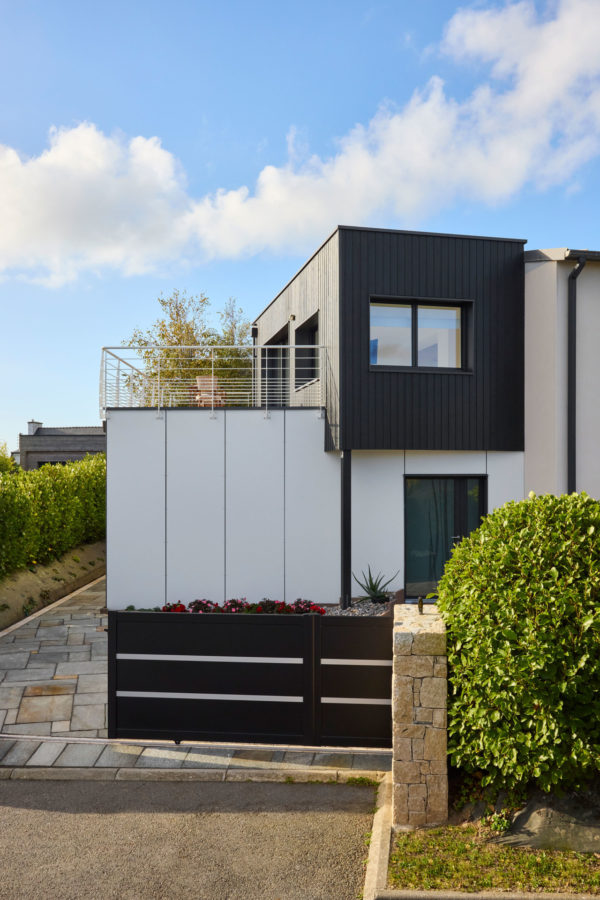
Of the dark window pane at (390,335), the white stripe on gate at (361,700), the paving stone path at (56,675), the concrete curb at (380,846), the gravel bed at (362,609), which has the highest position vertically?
the dark window pane at (390,335)

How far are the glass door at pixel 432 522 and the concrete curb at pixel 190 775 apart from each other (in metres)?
6.02

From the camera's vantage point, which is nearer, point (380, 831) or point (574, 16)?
point (380, 831)

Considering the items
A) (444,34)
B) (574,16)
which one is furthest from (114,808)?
(574,16)

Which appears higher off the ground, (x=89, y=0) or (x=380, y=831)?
(x=89, y=0)

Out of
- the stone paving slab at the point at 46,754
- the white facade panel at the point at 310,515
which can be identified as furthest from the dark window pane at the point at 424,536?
the stone paving slab at the point at 46,754

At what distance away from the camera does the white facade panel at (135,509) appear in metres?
11.0

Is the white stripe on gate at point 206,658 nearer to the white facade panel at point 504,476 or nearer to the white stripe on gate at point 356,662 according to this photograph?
the white stripe on gate at point 356,662

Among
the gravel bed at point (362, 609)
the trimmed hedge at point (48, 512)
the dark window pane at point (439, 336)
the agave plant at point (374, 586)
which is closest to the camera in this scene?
the gravel bed at point (362, 609)

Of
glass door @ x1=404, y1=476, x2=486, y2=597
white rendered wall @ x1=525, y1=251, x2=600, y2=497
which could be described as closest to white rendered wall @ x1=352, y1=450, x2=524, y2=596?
glass door @ x1=404, y1=476, x2=486, y2=597

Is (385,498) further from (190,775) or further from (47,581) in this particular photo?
(47,581)

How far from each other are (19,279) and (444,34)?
1315 cm

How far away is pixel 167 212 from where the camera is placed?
1873 cm

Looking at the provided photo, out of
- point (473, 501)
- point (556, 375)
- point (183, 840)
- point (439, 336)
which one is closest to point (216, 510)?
point (473, 501)

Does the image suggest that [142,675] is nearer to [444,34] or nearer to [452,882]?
[452,882]
